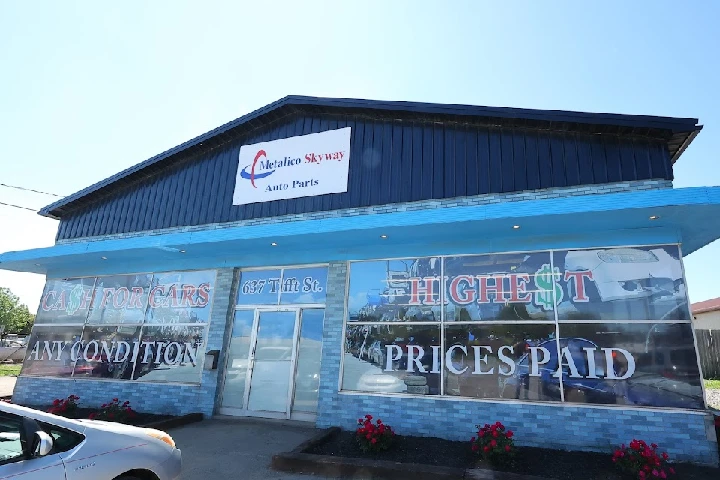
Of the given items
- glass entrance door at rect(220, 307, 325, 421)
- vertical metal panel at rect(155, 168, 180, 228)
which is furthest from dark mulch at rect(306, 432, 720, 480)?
vertical metal panel at rect(155, 168, 180, 228)

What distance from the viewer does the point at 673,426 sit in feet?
20.7

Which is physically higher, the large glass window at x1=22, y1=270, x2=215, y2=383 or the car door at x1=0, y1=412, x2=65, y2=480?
the large glass window at x1=22, y1=270, x2=215, y2=383

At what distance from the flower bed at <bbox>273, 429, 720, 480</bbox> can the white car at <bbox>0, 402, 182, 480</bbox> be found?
2335mm

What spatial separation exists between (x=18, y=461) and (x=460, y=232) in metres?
6.52

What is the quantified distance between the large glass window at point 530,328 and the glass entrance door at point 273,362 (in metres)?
1.49

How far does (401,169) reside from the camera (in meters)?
9.12

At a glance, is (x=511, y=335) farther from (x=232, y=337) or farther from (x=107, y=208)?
(x=107, y=208)

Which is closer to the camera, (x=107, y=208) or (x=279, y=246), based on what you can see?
(x=279, y=246)

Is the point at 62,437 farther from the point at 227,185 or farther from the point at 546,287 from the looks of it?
the point at 227,185

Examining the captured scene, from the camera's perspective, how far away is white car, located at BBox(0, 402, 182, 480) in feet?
Answer: 10.4

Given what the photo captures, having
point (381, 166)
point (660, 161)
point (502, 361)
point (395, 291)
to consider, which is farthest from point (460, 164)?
point (502, 361)

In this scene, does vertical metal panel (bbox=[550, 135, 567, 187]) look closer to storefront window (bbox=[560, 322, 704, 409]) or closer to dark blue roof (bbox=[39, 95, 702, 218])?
dark blue roof (bbox=[39, 95, 702, 218])

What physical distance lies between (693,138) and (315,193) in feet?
23.6

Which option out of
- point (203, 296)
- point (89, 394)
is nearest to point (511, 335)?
point (203, 296)
